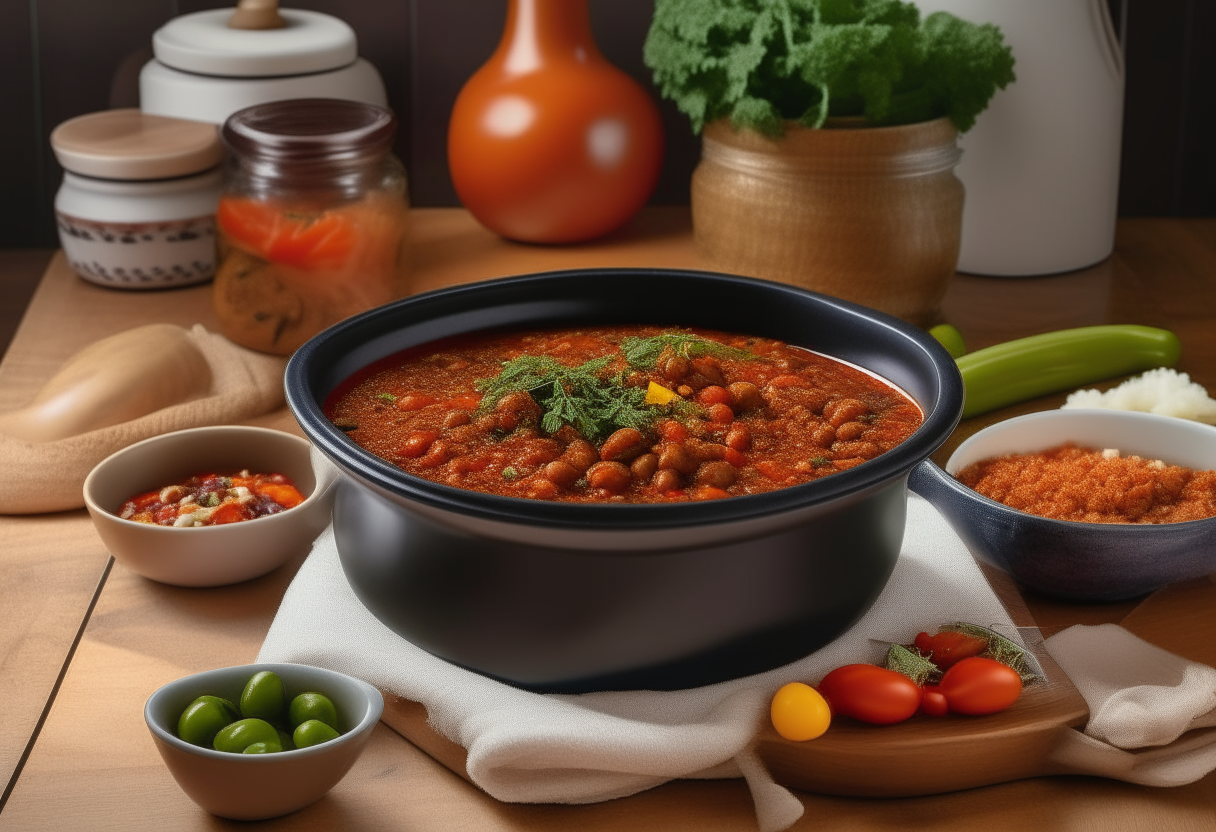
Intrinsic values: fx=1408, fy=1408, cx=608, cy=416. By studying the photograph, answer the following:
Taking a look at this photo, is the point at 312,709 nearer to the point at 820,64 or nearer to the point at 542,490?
the point at 542,490

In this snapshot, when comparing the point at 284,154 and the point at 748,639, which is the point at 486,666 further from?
the point at 284,154

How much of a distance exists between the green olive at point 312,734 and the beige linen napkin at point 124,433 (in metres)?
0.79

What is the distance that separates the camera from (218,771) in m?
1.20

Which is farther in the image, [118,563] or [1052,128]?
[1052,128]

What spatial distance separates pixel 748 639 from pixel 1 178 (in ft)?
7.52

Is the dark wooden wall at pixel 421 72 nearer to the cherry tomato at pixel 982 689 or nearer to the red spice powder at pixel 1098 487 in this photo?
the red spice powder at pixel 1098 487

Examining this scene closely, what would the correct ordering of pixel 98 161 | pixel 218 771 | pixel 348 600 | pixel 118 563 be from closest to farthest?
pixel 218 771 → pixel 348 600 → pixel 118 563 → pixel 98 161

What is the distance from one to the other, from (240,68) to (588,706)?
170 centimetres

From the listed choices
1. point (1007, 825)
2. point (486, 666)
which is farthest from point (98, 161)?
point (1007, 825)

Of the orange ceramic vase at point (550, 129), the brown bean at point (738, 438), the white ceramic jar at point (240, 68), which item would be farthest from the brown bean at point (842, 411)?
the white ceramic jar at point (240, 68)

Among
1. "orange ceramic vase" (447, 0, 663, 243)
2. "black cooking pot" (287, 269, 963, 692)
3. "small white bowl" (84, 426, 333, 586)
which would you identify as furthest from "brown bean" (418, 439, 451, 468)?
"orange ceramic vase" (447, 0, 663, 243)

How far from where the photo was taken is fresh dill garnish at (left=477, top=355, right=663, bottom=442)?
155 cm

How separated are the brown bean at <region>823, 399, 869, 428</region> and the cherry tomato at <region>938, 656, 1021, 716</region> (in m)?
0.34

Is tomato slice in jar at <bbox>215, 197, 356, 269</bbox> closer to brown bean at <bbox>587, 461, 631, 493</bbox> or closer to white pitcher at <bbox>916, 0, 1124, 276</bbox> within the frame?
brown bean at <bbox>587, 461, 631, 493</bbox>
